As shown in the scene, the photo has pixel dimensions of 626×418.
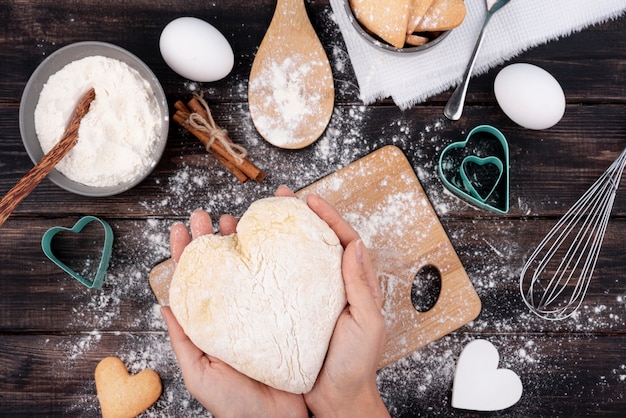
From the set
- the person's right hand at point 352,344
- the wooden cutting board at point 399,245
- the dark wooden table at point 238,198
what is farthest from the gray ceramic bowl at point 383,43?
the person's right hand at point 352,344

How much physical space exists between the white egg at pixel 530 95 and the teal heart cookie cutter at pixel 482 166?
0.07m

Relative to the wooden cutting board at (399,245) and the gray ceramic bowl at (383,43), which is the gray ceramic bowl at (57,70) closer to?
the wooden cutting board at (399,245)

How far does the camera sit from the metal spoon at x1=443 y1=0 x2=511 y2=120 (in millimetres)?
1189

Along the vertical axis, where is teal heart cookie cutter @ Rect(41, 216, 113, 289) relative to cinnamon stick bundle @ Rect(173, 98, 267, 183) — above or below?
below

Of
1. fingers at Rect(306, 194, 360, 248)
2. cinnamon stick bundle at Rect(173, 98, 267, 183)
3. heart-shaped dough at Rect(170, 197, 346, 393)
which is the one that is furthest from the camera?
cinnamon stick bundle at Rect(173, 98, 267, 183)

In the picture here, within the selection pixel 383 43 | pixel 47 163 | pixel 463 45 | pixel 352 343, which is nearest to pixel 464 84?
pixel 463 45

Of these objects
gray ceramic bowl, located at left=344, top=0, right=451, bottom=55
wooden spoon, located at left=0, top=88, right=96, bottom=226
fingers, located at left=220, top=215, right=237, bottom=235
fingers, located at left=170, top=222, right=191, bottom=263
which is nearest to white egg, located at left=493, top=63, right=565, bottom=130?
gray ceramic bowl, located at left=344, top=0, right=451, bottom=55

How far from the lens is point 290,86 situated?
1225 millimetres

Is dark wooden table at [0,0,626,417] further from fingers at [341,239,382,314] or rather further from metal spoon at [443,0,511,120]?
fingers at [341,239,382,314]

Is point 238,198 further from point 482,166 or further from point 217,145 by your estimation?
point 482,166

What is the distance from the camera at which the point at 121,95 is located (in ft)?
3.68

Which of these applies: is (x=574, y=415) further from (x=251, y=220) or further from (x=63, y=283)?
(x=63, y=283)

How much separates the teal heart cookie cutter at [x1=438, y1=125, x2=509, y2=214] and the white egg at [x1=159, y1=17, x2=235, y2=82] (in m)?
0.55

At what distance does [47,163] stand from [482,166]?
3.12 ft
